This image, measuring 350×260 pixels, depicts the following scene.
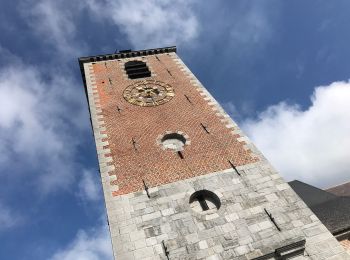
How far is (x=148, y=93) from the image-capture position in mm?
16516

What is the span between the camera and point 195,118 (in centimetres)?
1442

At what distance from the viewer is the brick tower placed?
912 cm

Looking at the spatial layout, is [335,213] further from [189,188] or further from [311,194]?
[189,188]

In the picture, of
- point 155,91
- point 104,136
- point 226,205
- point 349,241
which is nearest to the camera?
point 226,205

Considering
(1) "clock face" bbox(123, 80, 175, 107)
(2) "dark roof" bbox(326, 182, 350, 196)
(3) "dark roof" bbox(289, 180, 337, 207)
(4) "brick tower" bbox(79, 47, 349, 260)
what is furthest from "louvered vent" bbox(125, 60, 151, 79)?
(2) "dark roof" bbox(326, 182, 350, 196)

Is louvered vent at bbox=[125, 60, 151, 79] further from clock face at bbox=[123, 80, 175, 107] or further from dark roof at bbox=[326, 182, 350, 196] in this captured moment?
dark roof at bbox=[326, 182, 350, 196]

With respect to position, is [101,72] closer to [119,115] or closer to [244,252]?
[119,115]

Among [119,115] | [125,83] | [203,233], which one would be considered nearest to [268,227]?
[203,233]

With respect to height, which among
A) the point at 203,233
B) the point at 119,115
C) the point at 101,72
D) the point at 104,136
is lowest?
the point at 203,233

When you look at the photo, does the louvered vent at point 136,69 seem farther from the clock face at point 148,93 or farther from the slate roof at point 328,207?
the slate roof at point 328,207

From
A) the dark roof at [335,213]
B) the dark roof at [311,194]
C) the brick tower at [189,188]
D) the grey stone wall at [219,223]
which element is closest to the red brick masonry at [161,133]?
the brick tower at [189,188]

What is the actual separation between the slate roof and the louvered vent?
10121 mm

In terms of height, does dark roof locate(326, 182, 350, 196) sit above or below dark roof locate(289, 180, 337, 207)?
above

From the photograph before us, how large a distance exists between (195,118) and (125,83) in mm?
5075
